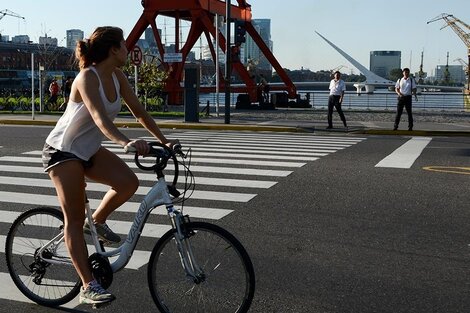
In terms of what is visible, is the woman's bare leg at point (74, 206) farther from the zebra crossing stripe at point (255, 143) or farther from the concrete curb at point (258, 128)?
the concrete curb at point (258, 128)

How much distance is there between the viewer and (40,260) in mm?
4414

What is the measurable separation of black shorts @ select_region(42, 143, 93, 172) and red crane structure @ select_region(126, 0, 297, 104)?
28.0 meters

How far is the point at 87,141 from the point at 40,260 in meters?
1.06

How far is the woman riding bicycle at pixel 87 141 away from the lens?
3.80 metres

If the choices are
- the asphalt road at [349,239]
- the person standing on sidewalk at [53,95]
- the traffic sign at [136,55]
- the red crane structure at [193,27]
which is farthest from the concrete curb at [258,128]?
the red crane structure at [193,27]

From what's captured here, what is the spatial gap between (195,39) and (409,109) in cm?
1842

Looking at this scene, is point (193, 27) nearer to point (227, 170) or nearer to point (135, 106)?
point (227, 170)

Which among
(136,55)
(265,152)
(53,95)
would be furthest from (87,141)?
(53,95)

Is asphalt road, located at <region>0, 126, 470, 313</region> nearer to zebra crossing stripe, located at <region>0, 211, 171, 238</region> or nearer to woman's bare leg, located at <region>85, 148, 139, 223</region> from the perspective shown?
zebra crossing stripe, located at <region>0, 211, 171, 238</region>

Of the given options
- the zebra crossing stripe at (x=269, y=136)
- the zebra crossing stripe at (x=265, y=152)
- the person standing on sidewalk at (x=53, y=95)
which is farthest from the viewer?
the person standing on sidewalk at (x=53, y=95)

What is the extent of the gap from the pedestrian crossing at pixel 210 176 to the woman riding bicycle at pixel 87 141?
89cm

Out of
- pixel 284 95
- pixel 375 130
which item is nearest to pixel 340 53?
pixel 284 95

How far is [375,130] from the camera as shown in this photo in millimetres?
18891

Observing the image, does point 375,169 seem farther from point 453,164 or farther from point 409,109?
point 409,109
